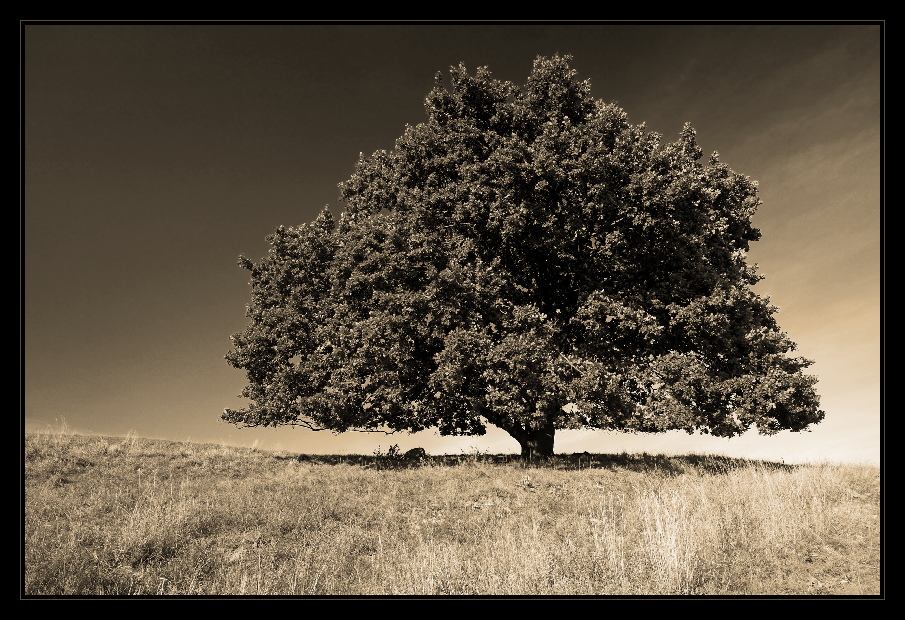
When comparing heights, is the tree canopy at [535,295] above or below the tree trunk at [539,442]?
above

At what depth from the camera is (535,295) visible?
22.7 metres

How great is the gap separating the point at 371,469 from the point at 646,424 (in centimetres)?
1089

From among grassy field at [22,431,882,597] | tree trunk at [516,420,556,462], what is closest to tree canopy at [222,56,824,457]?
tree trunk at [516,420,556,462]

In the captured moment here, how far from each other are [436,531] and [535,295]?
523 inches

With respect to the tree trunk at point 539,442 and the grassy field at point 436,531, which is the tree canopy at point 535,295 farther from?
the grassy field at point 436,531

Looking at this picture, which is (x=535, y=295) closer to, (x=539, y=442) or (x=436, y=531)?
(x=539, y=442)

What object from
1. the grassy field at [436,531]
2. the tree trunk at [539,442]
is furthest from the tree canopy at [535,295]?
the grassy field at [436,531]

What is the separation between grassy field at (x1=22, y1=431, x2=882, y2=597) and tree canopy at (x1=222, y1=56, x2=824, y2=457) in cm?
313

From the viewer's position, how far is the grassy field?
8266 millimetres

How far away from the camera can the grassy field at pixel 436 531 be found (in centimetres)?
827

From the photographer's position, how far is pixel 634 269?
69.0 feet

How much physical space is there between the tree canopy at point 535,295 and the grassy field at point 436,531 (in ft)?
10.3
